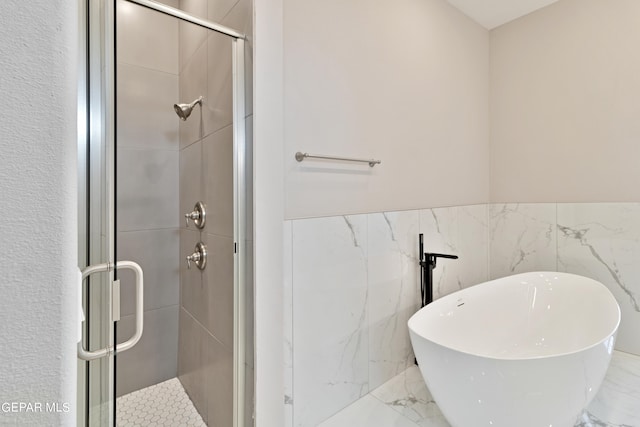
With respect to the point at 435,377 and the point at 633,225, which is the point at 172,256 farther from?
the point at 633,225

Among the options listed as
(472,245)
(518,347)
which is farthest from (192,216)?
(518,347)

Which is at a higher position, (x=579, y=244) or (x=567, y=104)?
(x=567, y=104)

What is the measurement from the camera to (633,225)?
1.87 metres

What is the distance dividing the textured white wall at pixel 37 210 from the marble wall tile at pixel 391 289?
140 centimetres

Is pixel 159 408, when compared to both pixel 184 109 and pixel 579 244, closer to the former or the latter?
pixel 184 109

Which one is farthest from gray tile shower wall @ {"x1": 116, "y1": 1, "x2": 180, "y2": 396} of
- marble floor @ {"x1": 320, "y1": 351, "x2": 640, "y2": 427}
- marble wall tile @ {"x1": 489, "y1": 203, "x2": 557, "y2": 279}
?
marble wall tile @ {"x1": 489, "y1": 203, "x2": 557, "y2": 279}

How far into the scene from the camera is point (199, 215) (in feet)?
5.71

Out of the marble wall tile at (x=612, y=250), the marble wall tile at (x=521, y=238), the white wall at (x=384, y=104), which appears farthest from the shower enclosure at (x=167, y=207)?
the marble wall tile at (x=612, y=250)

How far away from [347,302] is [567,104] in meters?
2.03

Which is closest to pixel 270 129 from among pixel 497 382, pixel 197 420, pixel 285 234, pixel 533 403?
pixel 285 234

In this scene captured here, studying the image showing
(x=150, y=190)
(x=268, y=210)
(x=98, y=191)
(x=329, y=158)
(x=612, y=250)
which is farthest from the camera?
(x=150, y=190)

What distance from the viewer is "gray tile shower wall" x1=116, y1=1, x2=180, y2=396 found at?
1956 millimetres

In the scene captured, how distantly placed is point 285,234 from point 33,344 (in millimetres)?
1036

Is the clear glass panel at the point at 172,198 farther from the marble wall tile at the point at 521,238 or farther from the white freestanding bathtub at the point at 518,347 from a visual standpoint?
the marble wall tile at the point at 521,238
